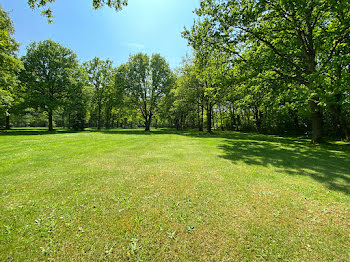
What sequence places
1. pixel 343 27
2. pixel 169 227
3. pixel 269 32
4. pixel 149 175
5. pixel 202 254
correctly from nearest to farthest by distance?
pixel 202 254 → pixel 169 227 → pixel 149 175 → pixel 343 27 → pixel 269 32

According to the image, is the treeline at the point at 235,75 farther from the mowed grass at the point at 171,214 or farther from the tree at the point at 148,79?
the mowed grass at the point at 171,214

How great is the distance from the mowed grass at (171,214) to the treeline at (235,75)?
1009 cm

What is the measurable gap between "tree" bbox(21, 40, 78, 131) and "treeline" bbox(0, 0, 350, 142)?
0.53 feet

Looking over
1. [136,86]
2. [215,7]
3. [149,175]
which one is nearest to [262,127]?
[215,7]

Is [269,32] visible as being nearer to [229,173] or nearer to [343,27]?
[343,27]

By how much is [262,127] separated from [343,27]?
26180 mm

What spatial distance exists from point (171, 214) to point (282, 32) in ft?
65.1

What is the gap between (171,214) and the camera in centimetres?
361

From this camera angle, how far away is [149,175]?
5898 millimetres

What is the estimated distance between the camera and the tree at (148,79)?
3347 centimetres

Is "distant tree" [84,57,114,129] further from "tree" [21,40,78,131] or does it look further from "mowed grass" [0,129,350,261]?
"mowed grass" [0,129,350,261]

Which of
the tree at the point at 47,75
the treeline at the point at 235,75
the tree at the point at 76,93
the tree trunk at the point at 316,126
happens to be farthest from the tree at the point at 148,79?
the tree trunk at the point at 316,126

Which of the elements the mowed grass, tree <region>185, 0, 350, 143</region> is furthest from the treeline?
the mowed grass

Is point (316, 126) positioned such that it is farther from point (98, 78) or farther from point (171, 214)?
point (98, 78)
